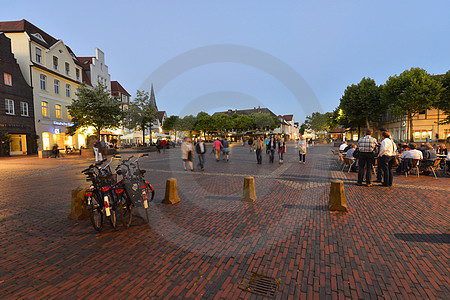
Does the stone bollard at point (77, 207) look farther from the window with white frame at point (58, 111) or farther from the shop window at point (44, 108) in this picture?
the window with white frame at point (58, 111)

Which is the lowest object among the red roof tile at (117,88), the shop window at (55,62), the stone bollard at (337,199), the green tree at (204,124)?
the stone bollard at (337,199)

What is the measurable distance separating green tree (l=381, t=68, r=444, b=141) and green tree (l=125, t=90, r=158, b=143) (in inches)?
1302

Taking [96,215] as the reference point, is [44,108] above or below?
above

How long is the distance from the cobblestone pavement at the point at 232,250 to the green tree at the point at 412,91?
2826cm

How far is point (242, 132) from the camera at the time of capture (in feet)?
238

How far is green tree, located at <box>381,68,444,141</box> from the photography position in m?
26.2

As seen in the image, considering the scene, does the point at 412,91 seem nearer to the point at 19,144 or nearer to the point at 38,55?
the point at 38,55

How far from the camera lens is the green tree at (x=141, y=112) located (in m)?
31.2

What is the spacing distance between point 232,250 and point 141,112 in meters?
31.3

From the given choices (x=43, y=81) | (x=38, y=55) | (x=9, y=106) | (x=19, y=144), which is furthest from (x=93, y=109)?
(x=38, y=55)

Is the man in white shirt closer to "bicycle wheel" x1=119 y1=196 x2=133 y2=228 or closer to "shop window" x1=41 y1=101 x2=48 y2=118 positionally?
"bicycle wheel" x1=119 y1=196 x2=133 y2=228

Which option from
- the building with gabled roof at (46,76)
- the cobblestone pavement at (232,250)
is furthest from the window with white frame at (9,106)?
the cobblestone pavement at (232,250)

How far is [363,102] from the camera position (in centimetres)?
3478

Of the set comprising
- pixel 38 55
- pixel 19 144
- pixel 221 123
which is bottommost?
pixel 19 144
